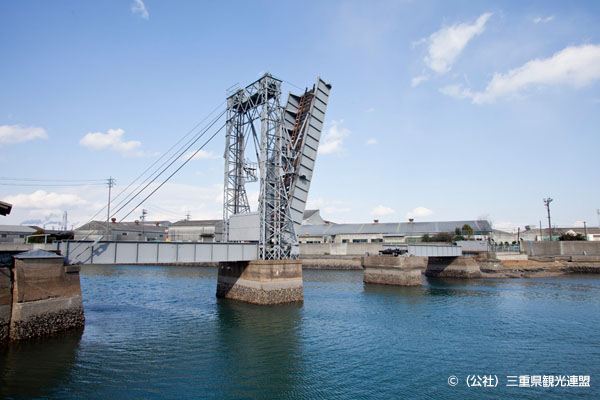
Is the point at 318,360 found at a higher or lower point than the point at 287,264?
lower

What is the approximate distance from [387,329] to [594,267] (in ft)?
182

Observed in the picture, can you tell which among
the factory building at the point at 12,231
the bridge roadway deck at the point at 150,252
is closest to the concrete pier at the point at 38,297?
the bridge roadway deck at the point at 150,252

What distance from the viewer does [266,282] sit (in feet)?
87.9

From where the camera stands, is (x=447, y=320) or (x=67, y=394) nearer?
(x=67, y=394)

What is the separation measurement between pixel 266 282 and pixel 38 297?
46.7 ft

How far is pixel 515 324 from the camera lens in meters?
22.6

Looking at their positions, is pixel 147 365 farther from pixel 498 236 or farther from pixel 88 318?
pixel 498 236

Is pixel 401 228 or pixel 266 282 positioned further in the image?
pixel 401 228

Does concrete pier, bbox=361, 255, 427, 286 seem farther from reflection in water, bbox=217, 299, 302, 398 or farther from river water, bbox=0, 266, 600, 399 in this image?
reflection in water, bbox=217, 299, 302, 398

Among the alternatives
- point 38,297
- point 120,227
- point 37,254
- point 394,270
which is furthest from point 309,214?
point 38,297

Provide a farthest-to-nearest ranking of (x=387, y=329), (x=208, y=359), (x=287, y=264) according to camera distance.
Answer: (x=287, y=264)
(x=387, y=329)
(x=208, y=359)

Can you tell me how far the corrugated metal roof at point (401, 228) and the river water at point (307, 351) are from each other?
5366 cm

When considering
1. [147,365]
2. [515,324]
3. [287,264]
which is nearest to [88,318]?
[147,365]

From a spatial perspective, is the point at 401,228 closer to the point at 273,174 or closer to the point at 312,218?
the point at 312,218
